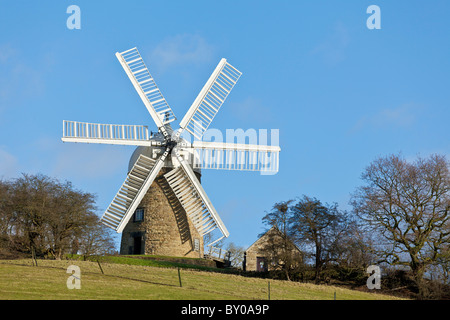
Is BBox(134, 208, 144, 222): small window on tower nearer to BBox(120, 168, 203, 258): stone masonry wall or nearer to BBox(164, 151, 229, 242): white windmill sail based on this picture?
BBox(120, 168, 203, 258): stone masonry wall

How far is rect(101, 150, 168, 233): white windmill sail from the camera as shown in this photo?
35812mm

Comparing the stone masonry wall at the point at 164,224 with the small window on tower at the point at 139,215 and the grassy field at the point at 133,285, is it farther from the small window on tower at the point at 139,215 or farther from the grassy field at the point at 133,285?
the grassy field at the point at 133,285

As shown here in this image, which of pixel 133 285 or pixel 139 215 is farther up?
pixel 139 215

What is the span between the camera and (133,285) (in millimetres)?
24641

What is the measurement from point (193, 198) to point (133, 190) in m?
4.02

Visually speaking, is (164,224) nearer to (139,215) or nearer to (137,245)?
(139,215)

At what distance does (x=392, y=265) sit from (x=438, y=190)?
551 centimetres

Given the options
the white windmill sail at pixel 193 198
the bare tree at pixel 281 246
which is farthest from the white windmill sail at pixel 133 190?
the bare tree at pixel 281 246

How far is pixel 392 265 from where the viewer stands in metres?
34.3

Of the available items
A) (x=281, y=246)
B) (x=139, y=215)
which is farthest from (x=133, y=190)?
(x=281, y=246)

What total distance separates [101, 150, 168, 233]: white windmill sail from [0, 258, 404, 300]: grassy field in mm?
3236

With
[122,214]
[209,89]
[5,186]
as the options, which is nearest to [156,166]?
[122,214]

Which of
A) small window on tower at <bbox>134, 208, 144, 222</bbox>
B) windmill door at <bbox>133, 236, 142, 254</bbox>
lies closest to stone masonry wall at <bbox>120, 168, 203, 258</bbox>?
small window on tower at <bbox>134, 208, 144, 222</bbox>

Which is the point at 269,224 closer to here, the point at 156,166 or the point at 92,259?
the point at 156,166
